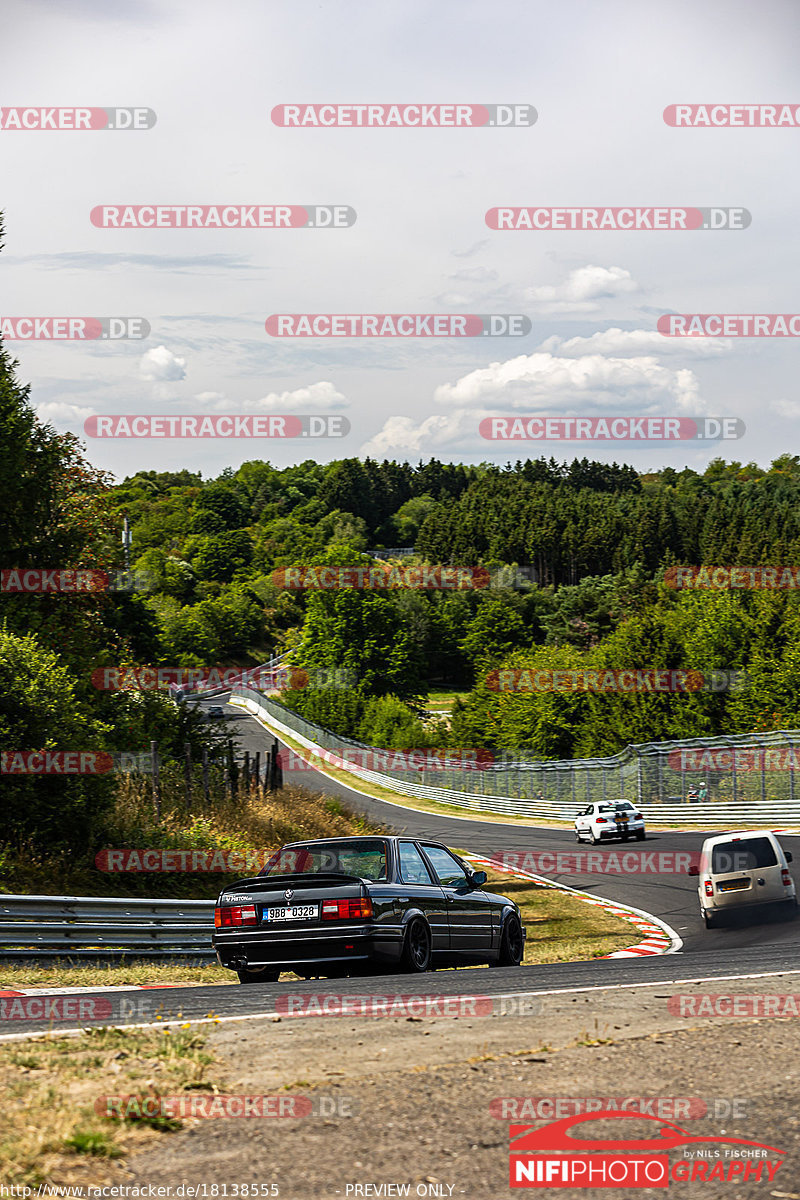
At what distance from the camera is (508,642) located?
12194 centimetres

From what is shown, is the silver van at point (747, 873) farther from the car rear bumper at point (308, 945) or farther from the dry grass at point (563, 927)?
the car rear bumper at point (308, 945)

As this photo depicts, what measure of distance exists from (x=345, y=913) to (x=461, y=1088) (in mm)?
4718

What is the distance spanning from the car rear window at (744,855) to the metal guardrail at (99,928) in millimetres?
7718

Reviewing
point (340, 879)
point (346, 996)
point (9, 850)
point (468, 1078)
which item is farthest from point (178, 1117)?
point (9, 850)

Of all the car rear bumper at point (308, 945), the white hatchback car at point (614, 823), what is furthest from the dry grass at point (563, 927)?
the white hatchback car at point (614, 823)

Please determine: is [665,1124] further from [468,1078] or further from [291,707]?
[291,707]

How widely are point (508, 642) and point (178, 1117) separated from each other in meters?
118

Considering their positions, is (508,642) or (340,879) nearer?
(340,879)

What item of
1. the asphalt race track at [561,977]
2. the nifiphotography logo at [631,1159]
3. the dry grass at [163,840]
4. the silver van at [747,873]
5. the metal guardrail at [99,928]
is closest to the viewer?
the nifiphotography logo at [631,1159]

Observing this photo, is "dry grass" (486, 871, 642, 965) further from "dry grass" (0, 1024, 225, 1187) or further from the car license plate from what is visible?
"dry grass" (0, 1024, 225, 1187)

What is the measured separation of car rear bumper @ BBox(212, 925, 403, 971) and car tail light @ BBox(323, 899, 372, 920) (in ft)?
0.30

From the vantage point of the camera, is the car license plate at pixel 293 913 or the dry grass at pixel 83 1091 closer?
the dry grass at pixel 83 1091

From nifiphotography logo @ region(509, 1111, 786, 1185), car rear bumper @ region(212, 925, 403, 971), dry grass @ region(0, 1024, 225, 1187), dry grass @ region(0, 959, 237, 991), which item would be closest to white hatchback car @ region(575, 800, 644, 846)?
dry grass @ region(0, 959, 237, 991)

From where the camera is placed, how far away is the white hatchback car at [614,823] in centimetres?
3631
